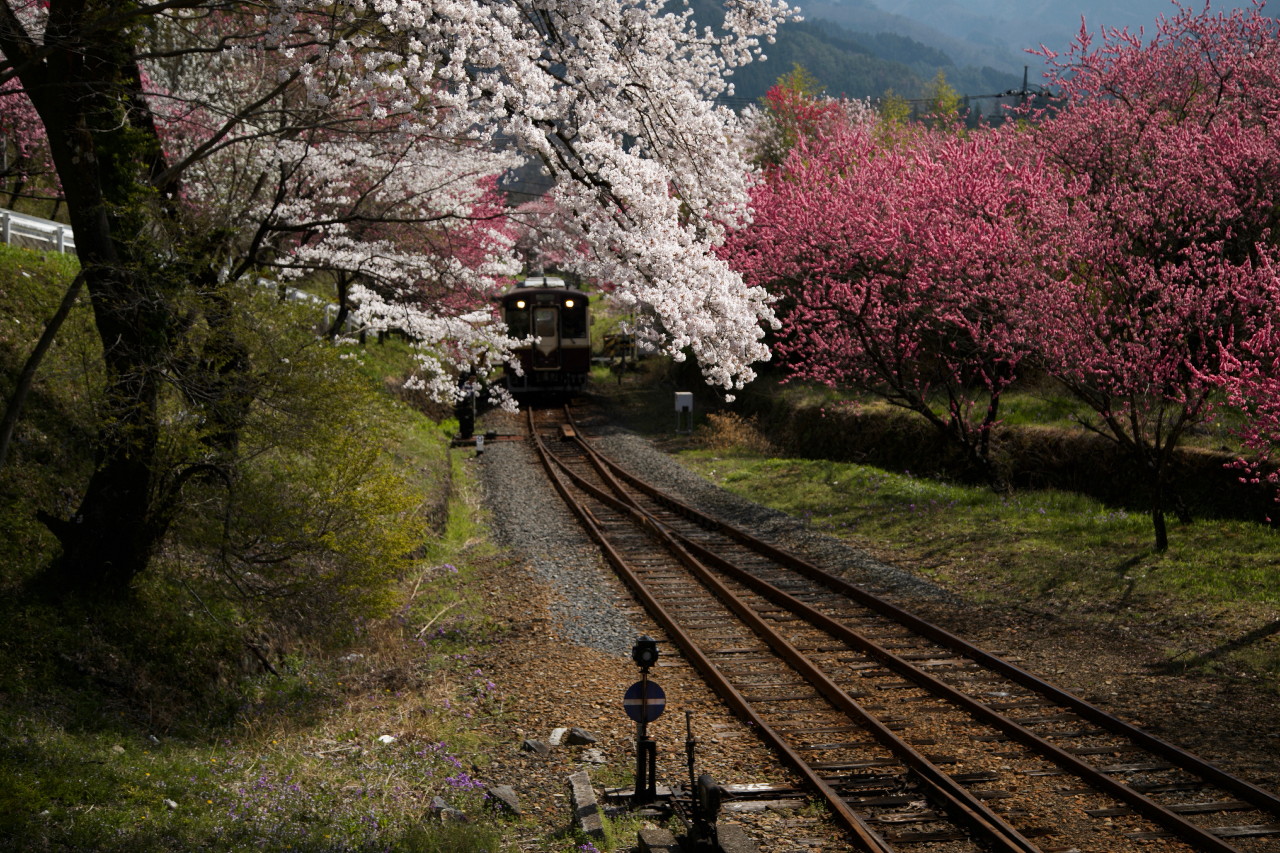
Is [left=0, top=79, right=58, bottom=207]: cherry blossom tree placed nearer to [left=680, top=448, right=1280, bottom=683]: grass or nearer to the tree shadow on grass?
[left=680, top=448, right=1280, bottom=683]: grass

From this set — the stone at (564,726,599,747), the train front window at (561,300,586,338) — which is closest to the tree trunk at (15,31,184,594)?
the stone at (564,726,599,747)

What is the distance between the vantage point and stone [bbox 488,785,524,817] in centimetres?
639

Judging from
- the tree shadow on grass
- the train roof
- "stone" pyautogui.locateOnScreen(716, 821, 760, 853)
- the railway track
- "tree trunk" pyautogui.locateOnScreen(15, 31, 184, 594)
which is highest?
the train roof

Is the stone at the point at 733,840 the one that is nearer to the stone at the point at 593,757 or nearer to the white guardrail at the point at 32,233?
the stone at the point at 593,757

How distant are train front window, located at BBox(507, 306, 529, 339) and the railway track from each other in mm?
19393

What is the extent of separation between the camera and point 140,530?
7.63 m

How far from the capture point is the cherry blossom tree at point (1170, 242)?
11883 mm

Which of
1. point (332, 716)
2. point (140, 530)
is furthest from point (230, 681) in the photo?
point (140, 530)

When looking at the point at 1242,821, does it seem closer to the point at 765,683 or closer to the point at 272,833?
the point at 765,683

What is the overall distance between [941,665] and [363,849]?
18.7ft

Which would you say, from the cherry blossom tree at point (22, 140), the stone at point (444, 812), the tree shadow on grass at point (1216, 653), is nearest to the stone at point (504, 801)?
the stone at point (444, 812)

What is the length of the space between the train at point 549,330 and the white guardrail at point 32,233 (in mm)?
15912

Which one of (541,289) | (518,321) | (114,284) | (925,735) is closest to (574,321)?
(541,289)

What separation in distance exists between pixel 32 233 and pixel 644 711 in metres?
13.6
